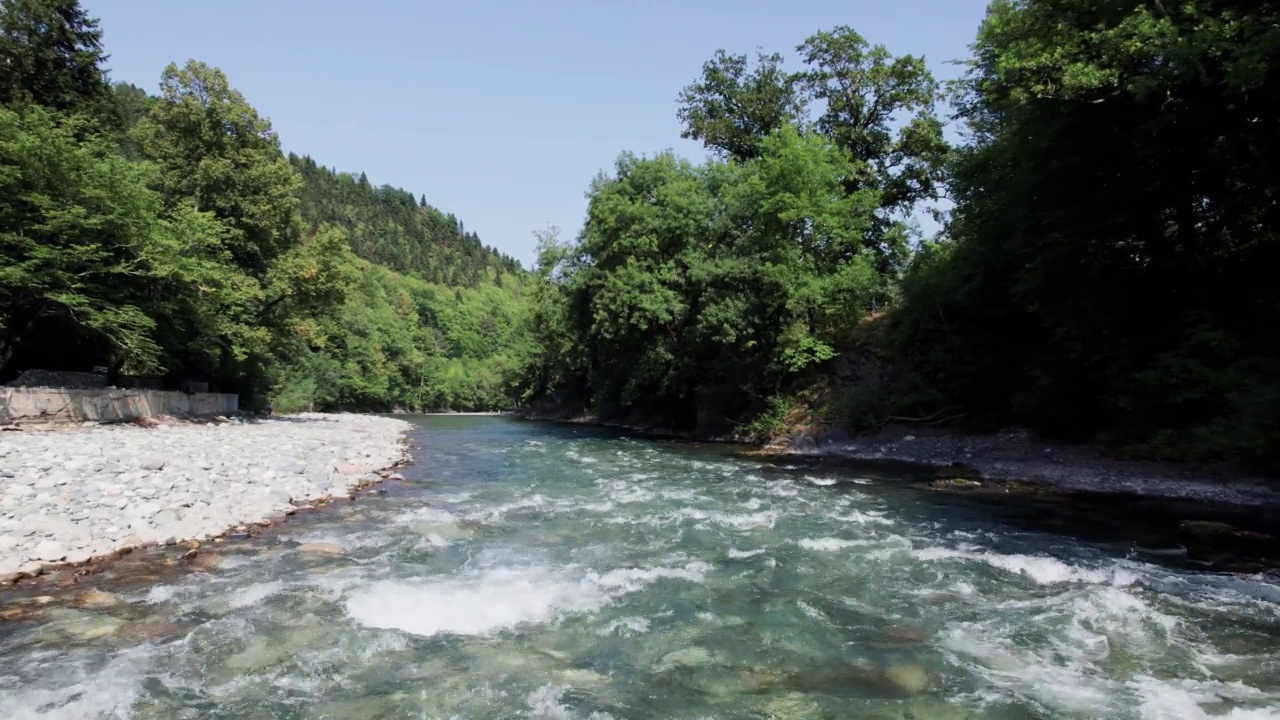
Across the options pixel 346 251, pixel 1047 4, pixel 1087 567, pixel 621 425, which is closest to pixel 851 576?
pixel 1087 567

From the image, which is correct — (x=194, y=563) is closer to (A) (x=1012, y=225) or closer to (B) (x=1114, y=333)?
(B) (x=1114, y=333)

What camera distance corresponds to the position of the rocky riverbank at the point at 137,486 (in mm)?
8781

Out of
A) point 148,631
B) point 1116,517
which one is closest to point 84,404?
point 148,631

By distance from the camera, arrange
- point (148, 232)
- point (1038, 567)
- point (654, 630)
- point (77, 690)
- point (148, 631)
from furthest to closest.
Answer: point (148, 232)
point (1038, 567)
point (654, 630)
point (148, 631)
point (77, 690)

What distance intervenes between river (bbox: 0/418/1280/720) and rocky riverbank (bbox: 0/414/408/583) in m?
1.07

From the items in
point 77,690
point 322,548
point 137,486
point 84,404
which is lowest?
point 322,548

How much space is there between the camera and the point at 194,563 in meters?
8.56

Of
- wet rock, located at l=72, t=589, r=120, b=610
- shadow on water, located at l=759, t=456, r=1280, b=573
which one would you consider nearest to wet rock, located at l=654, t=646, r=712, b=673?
wet rock, located at l=72, t=589, r=120, b=610

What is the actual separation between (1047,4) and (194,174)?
33.9 m

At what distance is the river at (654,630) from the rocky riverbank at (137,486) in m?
1.07

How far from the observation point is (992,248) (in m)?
21.9

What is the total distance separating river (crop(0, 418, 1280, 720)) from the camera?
5.14 metres

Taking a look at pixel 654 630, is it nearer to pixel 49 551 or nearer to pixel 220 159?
pixel 49 551

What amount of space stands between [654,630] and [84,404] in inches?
929
